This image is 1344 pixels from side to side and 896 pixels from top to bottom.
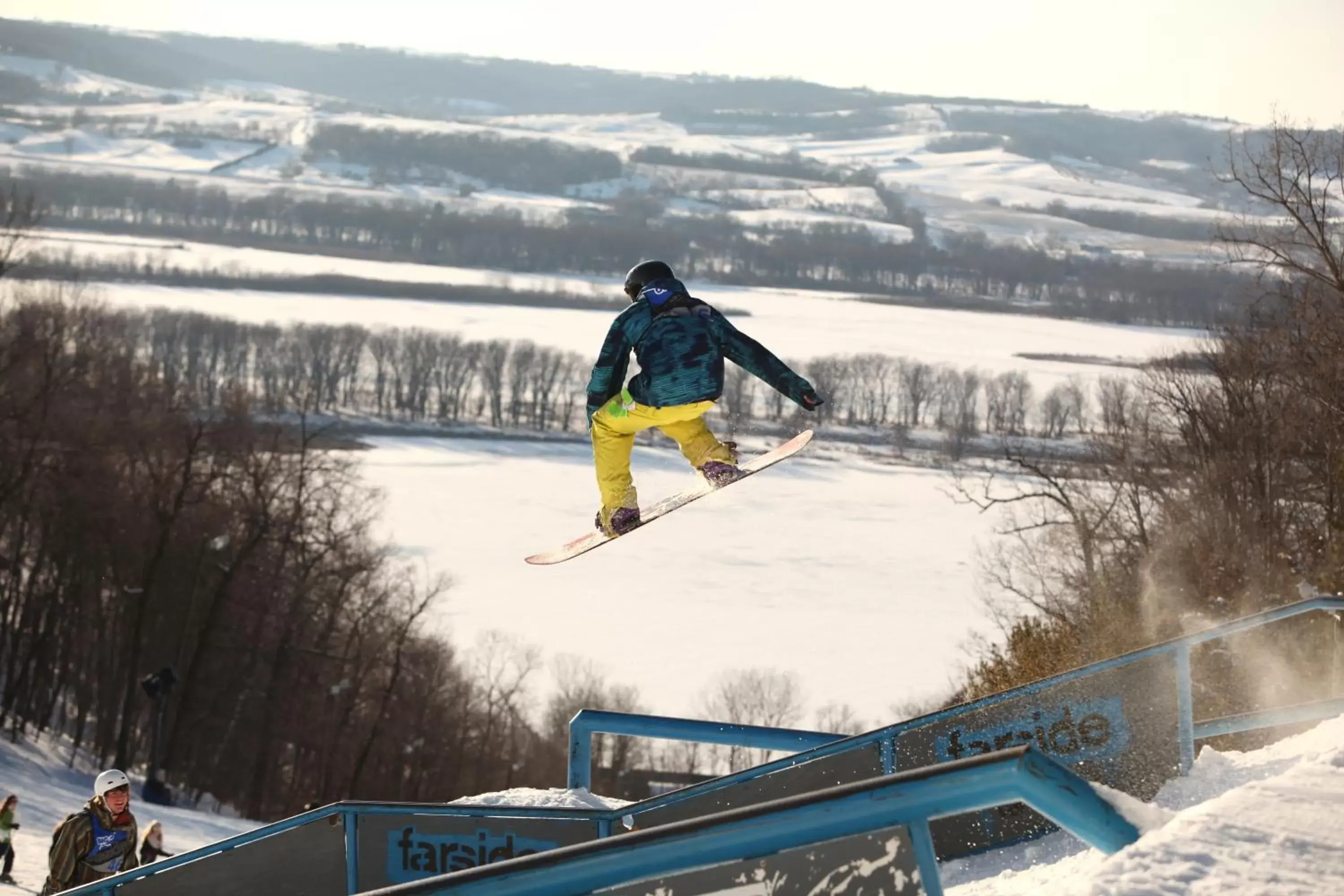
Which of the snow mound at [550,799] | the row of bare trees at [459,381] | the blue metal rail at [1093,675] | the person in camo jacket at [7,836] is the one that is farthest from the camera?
the row of bare trees at [459,381]

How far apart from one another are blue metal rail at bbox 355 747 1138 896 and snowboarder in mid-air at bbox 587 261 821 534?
5.34 meters

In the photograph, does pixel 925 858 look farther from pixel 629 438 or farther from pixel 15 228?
pixel 15 228

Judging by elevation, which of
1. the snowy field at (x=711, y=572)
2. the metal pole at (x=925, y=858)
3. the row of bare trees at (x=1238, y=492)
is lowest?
the snowy field at (x=711, y=572)

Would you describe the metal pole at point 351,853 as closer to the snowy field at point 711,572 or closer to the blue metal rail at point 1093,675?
the blue metal rail at point 1093,675

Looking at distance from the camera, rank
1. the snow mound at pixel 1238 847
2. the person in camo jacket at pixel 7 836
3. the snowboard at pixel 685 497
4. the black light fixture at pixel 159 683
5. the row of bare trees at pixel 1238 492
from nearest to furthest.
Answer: the snow mound at pixel 1238 847 < the snowboard at pixel 685 497 < the person in camo jacket at pixel 7 836 < the row of bare trees at pixel 1238 492 < the black light fixture at pixel 159 683

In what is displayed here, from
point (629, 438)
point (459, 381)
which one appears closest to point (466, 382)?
point (459, 381)

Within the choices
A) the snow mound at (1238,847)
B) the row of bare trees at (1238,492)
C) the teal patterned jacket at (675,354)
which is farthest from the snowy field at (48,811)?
the snow mound at (1238,847)

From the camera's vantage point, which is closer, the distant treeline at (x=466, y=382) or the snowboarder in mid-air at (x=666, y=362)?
the snowboarder in mid-air at (x=666, y=362)

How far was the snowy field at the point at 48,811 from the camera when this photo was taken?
20047 mm

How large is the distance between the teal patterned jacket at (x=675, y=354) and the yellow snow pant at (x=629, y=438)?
0.35 ft

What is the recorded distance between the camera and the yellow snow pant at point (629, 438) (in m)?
9.20

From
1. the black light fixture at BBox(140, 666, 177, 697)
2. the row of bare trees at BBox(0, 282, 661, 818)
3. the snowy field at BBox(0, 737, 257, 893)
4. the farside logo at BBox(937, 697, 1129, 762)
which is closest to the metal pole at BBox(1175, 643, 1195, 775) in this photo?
the farside logo at BBox(937, 697, 1129, 762)

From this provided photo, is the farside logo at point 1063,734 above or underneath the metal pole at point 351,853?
above

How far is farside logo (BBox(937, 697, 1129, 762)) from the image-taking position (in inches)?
306
